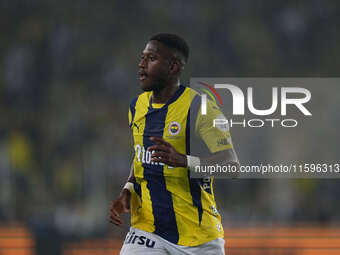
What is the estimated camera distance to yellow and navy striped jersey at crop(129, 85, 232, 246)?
3.32 metres

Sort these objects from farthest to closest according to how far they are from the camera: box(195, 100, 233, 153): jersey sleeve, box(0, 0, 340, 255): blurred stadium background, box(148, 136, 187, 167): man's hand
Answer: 1. box(0, 0, 340, 255): blurred stadium background
2. box(195, 100, 233, 153): jersey sleeve
3. box(148, 136, 187, 167): man's hand

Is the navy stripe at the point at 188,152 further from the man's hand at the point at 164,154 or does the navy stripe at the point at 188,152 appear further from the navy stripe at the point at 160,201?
the man's hand at the point at 164,154

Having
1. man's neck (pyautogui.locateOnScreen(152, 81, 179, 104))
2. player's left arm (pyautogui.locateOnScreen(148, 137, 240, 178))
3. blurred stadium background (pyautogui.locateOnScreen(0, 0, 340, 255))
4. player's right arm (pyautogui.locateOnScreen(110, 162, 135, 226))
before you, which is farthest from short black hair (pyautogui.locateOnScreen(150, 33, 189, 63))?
blurred stadium background (pyautogui.locateOnScreen(0, 0, 340, 255))

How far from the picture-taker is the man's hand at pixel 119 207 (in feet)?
11.1

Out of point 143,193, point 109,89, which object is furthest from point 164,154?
point 109,89

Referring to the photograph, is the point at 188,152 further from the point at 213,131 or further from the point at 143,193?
the point at 143,193

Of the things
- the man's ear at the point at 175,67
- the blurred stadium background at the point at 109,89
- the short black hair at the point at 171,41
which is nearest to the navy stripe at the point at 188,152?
the man's ear at the point at 175,67

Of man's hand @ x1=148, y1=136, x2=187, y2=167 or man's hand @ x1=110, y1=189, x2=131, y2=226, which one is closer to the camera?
man's hand @ x1=148, y1=136, x2=187, y2=167

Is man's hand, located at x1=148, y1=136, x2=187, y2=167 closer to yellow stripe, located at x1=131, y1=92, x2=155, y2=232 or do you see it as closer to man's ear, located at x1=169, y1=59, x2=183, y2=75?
yellow stripe, located at x1=131, y1=92, x2=155, y2=232

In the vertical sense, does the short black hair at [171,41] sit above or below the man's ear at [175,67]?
above

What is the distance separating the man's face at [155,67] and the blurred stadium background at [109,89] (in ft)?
18.6

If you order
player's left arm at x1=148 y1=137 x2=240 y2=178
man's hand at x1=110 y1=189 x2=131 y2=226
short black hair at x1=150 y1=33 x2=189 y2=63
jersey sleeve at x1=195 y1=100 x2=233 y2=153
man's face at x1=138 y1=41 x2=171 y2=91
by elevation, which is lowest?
man's hand at x1=110 y1=189 x2=131 y2=226

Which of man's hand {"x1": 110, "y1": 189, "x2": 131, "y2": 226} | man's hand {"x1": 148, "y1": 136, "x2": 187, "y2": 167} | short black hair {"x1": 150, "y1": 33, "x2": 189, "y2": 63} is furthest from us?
short black hair {"x1": 150, "y1": 33, "x2": 189, "y2": 63}

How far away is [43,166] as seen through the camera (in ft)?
37.7
